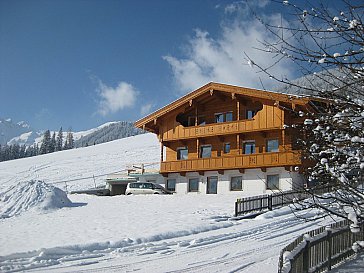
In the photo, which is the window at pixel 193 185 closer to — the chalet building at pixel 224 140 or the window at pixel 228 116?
the chalet building at pixel 224 140

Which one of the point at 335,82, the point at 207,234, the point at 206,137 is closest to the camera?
the point at 335,82

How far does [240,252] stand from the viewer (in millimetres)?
12930

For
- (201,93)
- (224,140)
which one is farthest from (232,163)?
(201,93)

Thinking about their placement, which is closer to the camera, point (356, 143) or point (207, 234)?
point (356, 143)

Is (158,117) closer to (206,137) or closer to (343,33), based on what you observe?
(206,137)

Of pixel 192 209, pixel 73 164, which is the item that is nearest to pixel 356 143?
pixel 192 209

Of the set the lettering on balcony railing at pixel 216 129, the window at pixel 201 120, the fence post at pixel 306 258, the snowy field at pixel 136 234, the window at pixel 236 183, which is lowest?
the snowy field at pixel 136 234

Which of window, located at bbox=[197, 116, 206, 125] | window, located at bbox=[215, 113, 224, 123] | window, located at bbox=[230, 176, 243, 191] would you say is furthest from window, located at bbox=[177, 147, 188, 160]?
window, located at bbox=[230, 176, 243, 191]

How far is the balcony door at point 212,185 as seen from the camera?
32.8 m

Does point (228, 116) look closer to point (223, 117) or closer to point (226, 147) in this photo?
point (223, 117)

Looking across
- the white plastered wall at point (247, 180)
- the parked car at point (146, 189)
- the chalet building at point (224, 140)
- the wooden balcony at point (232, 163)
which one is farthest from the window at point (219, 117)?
the parked car at point (146, 189)

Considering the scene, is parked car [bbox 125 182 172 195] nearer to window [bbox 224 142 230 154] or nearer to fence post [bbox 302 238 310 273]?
window [bbox 224 142 230 154]

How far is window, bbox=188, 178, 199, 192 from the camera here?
111 feet

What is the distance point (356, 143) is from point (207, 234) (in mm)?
11956
